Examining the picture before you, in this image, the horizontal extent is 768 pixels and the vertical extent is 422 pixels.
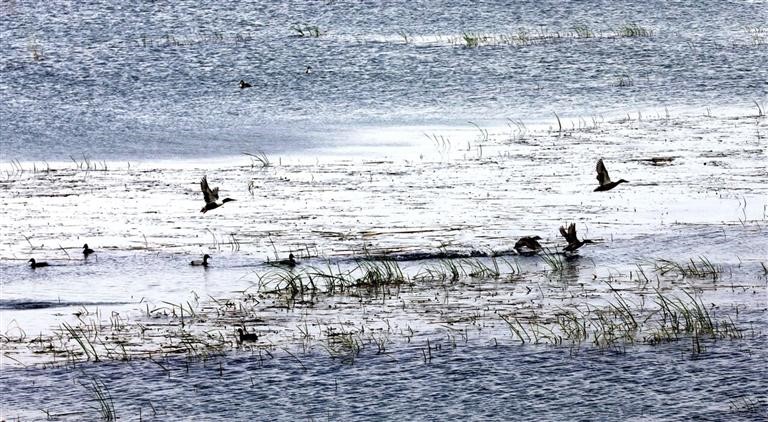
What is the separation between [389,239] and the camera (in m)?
15.3

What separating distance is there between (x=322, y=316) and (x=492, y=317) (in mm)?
1453

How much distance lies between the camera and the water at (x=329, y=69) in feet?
90.6

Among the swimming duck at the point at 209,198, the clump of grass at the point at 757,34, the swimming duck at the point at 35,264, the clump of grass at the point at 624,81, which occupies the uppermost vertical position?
the clump of grass at the point at 757,34

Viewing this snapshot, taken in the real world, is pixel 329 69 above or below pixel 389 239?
above

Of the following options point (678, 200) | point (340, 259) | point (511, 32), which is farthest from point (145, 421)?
point (511, 32)

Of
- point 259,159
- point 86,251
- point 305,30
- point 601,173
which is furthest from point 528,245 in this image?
point 305,30

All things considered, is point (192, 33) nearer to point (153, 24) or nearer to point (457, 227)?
point (153, 24)

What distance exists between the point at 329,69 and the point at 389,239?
20606mm

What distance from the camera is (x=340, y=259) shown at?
566 inches

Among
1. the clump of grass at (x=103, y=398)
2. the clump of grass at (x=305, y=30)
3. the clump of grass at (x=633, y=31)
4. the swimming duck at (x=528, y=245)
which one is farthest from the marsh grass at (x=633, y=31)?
the clump of grass at (x=103, y=398)

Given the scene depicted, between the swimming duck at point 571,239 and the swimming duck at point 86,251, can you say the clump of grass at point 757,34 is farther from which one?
the swimming duck at point 86,251

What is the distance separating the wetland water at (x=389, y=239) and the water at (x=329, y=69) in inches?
6.8

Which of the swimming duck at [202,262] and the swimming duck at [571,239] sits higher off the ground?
the swimming duck at [571,239]

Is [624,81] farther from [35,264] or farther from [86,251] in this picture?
[35,264]
